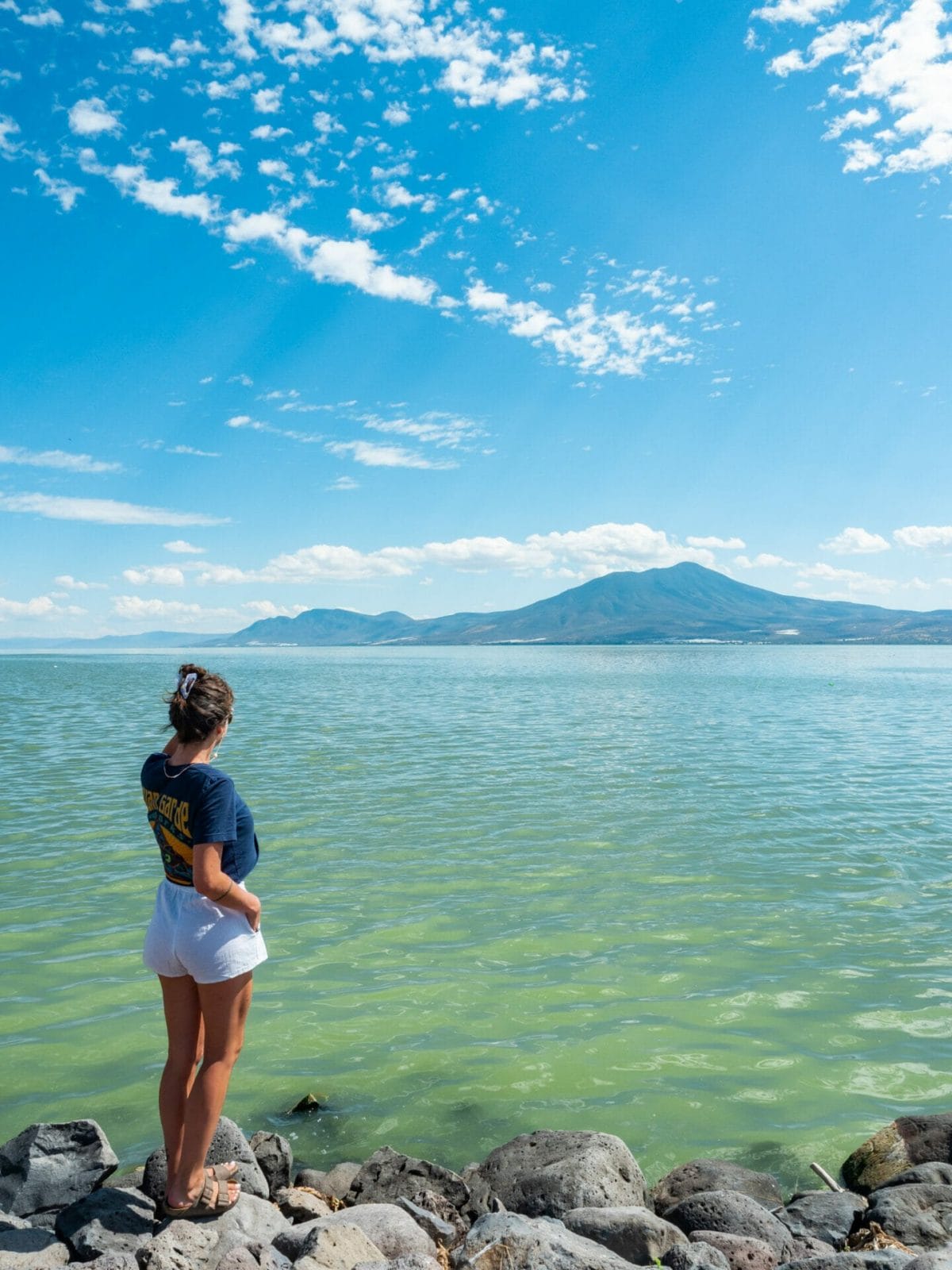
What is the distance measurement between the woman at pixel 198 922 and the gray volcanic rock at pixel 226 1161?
1.55 ft

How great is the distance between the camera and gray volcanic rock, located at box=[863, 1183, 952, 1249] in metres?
5.78

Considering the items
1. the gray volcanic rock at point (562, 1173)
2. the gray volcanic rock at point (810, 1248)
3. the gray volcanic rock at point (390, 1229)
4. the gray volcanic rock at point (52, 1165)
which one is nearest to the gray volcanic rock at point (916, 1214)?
the gray volcanic rock at point (810, 1248)

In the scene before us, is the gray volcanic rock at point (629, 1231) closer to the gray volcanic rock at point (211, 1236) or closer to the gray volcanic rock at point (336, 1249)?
the gray volcanic rock at point (336, 1249)

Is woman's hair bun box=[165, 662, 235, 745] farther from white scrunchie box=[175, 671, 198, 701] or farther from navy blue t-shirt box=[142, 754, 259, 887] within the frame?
navy blue t-shirt box=[142, 754, 259, 887]

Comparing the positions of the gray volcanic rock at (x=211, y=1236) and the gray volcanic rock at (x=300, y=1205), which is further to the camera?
the gray volcanic rock at (x=300, y=1205)

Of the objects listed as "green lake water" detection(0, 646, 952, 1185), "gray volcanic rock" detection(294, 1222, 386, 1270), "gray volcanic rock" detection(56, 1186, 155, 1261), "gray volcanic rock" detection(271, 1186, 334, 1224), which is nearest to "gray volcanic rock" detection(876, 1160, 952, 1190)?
"green lake water" detection(0, 646, 952, 1185)

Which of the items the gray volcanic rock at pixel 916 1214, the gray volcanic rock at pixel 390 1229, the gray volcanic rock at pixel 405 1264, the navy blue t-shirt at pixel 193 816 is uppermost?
the navy blue t-shirt at pixel 193 816

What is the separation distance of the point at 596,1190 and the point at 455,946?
546cm

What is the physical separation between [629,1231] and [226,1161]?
287 cm

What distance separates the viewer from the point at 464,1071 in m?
8.62

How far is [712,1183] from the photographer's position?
6684 mm

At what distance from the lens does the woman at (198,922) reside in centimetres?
502

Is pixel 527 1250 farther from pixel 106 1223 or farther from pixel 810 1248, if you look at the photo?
pixel 106 1223

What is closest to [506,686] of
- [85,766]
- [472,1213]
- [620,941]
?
[85,766]
